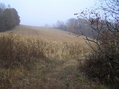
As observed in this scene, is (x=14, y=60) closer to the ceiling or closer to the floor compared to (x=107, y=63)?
closer to the floor

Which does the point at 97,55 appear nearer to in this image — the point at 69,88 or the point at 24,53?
the point at 69,88

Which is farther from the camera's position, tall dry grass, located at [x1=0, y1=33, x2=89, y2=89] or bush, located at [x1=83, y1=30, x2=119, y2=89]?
tall dry grass, located at [x1=0, y1=33, x2=89, y2=89]

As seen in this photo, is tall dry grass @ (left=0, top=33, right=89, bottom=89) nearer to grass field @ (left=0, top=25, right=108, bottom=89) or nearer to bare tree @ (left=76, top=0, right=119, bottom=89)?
grass field @ (left=0, top=25, right=108, bottom=89)

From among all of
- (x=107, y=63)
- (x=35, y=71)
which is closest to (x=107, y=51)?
(x=107, y=63)

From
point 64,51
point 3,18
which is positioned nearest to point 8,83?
point 64,51

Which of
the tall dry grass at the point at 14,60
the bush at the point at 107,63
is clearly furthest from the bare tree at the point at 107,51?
the tall dry grass at the point at 14,60

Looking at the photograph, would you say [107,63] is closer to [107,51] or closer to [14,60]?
[107,51]

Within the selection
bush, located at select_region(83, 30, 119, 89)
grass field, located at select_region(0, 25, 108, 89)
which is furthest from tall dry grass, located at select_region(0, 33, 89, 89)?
bush, located at select_region(83, 30, 119, 89)

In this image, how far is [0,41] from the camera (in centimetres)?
580

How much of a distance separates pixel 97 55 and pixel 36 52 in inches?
167

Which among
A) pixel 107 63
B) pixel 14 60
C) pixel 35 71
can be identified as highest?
pixel 107 63

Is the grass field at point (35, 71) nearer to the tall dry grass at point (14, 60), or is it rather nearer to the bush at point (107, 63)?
the tall dry grass at point (14, 60)

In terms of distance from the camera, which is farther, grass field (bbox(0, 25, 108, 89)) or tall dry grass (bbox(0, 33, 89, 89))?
tall dry grass (bbox(0, 33, 89, 89))

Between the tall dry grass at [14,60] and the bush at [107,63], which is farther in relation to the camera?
the tall dry grass at [14,60]
